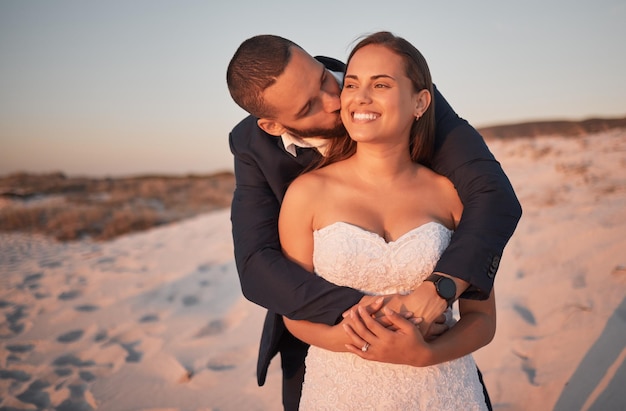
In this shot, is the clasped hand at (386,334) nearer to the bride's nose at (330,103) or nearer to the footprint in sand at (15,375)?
the bride's nose at (330,103)

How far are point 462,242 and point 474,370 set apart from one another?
2.43ft

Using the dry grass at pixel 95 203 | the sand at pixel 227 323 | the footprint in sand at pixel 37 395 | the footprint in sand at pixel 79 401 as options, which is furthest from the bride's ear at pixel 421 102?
the dry grass at pixel 95 203

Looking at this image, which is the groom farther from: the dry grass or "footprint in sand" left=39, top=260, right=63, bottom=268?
the dry grass

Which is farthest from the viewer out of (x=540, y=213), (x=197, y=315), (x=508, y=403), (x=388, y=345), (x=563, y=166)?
(x=563, y=166)

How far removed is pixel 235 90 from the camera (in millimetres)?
2887

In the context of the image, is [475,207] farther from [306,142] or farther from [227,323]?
[227,323]

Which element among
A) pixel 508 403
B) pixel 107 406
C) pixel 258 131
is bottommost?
pixel 107 406

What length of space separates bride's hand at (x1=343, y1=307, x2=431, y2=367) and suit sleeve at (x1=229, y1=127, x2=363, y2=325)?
13 cm

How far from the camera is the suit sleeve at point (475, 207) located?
2.09 metres

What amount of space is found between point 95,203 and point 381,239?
15647 millimetres

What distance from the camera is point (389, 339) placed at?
1.96 metres

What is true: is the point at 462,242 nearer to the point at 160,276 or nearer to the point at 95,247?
the point at 160,276

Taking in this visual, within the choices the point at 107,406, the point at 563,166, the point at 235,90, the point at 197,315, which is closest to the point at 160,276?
the point at 197,315

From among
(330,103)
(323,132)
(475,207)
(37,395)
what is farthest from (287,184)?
(37,395)
